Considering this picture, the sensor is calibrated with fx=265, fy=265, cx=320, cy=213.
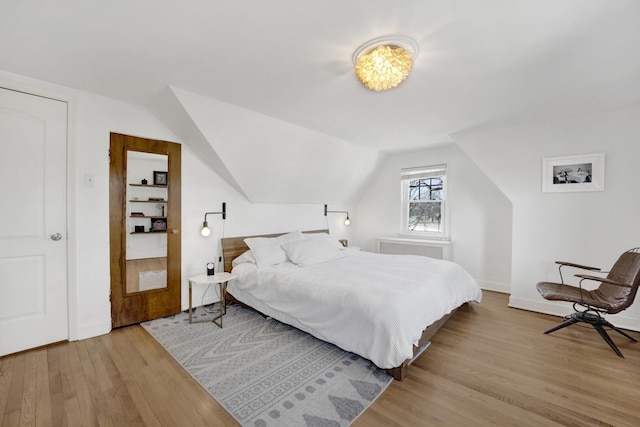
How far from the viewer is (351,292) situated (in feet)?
7.35

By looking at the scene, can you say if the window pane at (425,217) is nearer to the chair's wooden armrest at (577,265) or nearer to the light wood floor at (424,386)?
the chair's wooden armrest at (577,265)

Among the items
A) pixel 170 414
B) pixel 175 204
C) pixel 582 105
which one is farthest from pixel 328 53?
pixel 582 105

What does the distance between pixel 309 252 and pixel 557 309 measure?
3.06 m

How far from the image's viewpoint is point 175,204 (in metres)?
3.09

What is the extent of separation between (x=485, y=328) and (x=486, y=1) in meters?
2.90

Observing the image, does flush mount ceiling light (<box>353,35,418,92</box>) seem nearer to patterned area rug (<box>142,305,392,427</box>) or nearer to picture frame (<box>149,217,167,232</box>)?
patterned area rug (<box>142,305,392,427</box>)

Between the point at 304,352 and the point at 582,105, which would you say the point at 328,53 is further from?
the point at 582,105

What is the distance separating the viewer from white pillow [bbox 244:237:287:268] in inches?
126

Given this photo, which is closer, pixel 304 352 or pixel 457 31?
pixel 457 31

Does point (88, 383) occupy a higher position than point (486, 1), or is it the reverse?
point (486, 1)

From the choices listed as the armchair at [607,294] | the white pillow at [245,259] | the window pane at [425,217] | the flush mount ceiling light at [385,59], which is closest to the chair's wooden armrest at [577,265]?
the armchair at [607,294]

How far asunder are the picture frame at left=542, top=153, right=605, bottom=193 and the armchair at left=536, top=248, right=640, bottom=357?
0.80m

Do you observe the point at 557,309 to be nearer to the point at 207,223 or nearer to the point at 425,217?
the point at 425,217

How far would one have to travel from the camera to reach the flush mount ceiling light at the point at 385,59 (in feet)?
5.74
